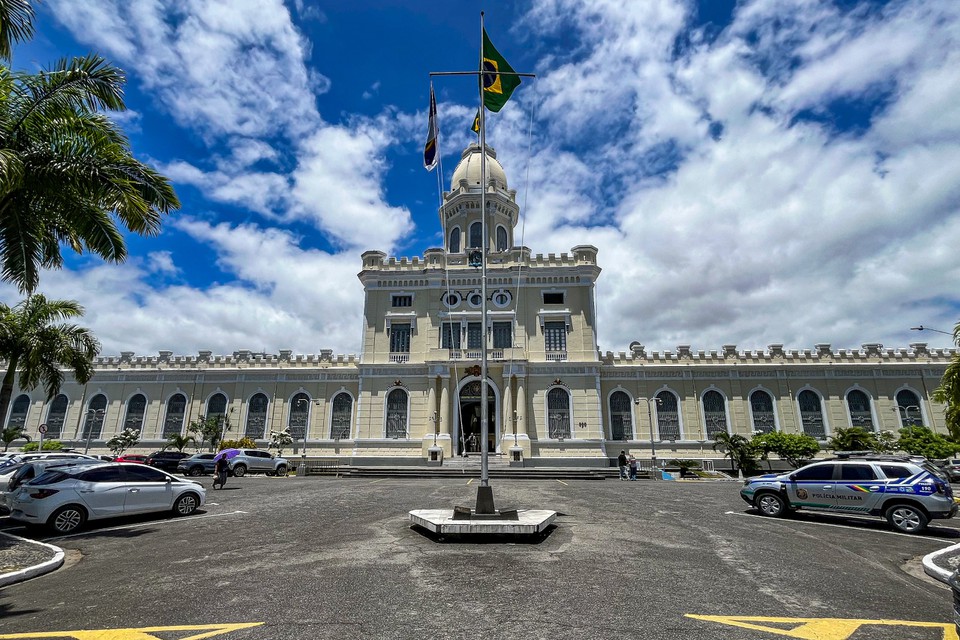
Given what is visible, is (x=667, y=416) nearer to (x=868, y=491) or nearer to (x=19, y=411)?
(x=868, y=491)

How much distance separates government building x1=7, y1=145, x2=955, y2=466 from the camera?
31312 mm

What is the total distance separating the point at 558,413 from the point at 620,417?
14.6 ft

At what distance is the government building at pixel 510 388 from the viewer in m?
31.3

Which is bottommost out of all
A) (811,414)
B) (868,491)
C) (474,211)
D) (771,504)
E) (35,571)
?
(35,571)

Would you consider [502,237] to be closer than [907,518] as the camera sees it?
No

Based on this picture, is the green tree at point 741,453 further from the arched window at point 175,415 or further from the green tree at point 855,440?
the arched window at point 175,415

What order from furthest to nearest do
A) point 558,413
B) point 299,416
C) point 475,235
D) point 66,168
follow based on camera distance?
point 475,235 → point 299,416 → point 558,413 → point 66,168

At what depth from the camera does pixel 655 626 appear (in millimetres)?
5055

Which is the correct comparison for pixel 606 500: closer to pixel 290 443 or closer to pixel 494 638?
pixel 494 638

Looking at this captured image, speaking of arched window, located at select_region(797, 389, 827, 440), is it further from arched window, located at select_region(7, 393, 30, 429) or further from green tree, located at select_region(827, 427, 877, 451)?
arched window, located at select_region(7, 393, 30, 429)

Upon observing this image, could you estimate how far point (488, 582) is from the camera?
21.1ft

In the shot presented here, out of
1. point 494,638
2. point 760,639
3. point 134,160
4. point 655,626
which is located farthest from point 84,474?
point 760,639

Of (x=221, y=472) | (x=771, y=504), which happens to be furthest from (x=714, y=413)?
(x=221, y=472)

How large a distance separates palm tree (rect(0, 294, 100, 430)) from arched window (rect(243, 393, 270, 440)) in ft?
42.8
